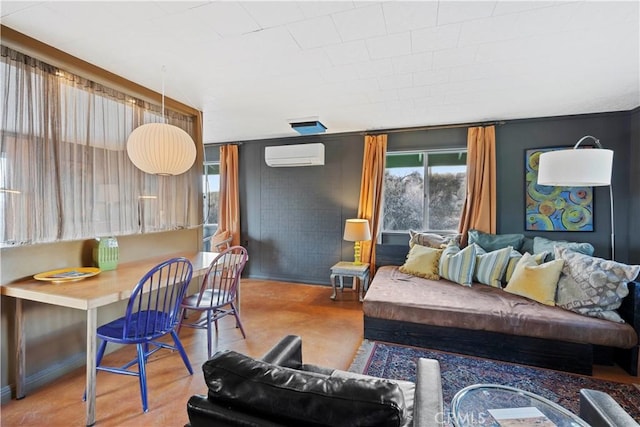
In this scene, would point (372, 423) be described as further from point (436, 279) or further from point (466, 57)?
point (436, 279)

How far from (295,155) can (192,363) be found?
10.1 ft

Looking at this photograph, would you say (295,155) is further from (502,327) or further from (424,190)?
(502,327)

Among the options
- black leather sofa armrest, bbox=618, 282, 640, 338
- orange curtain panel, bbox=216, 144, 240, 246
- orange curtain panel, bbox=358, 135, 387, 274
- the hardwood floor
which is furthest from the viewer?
orange curtain panel, bbox=216, 144, 240, 246

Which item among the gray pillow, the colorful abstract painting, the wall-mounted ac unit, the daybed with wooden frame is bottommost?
the daybed with wooden frame

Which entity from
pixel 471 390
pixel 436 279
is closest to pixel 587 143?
pixel 436 279

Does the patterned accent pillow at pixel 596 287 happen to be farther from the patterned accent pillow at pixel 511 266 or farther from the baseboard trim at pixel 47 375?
the baseboard trim at pixel 47 375

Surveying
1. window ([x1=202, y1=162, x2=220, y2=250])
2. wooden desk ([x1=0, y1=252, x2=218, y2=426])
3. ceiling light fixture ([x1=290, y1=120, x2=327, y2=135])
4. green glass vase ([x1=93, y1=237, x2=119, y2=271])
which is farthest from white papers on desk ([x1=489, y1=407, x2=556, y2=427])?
window ([x1=202, y1=162, x2=220, y2=250])

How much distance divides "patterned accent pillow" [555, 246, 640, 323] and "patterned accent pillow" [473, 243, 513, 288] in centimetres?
55

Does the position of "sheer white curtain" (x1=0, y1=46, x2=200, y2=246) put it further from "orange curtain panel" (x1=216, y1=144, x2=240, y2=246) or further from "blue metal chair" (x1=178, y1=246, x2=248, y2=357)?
"orange curtain panel" (x1=216, y1=144, x2=240, y2=246)

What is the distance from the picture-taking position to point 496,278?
10.3 ft

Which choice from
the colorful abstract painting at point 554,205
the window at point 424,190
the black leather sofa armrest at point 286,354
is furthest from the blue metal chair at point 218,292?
the colorful abstract painting at point 554,205

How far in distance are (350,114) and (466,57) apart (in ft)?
5.14

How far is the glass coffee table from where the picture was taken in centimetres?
133

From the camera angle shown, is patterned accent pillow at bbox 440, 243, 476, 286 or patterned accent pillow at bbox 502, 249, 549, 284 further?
patterned accent pillow at bbox 440, 243, 476, 286
